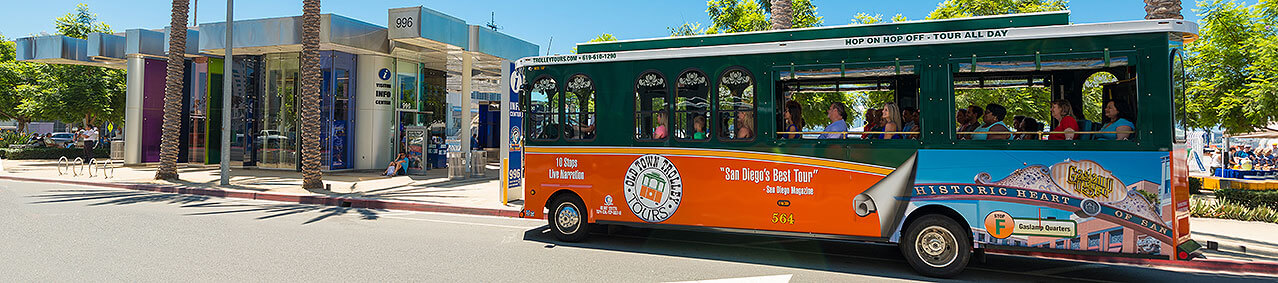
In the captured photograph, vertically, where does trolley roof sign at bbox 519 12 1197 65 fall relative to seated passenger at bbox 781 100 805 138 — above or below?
above

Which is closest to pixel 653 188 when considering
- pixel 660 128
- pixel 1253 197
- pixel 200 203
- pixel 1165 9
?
pixel 660 128

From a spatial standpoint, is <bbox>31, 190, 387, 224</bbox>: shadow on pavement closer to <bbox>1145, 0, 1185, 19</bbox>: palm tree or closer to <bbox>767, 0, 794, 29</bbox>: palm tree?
<bbox>767, 0, 794, 29</bbox>: palm tree

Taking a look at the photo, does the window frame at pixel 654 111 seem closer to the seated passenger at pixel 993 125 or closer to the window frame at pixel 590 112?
the window frame at pixel 590 112

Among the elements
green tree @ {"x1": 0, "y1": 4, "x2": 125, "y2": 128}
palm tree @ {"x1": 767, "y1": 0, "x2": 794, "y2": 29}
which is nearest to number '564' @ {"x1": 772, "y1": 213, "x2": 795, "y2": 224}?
palm tree @ {"x1": 767, "y1": 0, "x2": 794, "y2": 29}

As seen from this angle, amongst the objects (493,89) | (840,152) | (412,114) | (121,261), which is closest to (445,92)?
(412,114)

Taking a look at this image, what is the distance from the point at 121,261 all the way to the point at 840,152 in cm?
751

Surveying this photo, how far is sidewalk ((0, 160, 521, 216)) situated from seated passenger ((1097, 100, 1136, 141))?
28.2 ft

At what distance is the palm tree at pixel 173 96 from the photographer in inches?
667

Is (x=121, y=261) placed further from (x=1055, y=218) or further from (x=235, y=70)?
(x=235, y=70)

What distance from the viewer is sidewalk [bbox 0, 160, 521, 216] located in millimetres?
12703

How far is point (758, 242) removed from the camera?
8422 millimetres

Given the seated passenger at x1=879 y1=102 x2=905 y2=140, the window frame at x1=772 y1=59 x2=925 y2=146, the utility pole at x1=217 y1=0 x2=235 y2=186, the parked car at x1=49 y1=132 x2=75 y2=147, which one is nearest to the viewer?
the window frame at x1=772 y1=59 x2=925 y2=146

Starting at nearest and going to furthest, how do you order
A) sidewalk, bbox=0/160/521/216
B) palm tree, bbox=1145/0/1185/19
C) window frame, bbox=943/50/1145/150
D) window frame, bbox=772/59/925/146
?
window frame, bbox=943/50/1145/150
window frame, bbox=772/59/925/146
palm tree, bbox=1145/0/1185/19
sidewalk, bbox=0/160/521/216

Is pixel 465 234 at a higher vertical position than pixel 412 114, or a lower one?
lower
